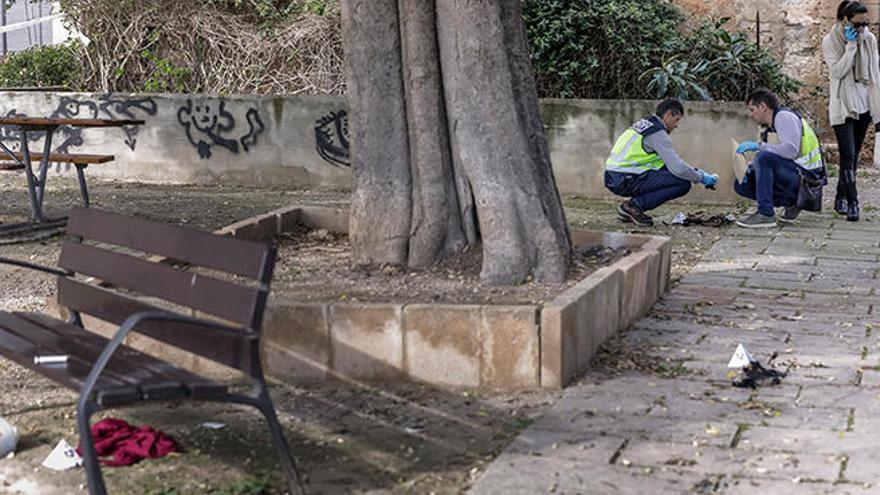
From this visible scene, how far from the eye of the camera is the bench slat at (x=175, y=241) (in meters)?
5.02

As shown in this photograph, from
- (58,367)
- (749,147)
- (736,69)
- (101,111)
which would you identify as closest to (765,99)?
(749,147)

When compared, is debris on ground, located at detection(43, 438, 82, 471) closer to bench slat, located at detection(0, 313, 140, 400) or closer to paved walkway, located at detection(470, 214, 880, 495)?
bench slat, located at detection(0, 313, 140, 400)

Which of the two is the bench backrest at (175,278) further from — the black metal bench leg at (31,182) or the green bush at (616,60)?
the green bush at (616,60)

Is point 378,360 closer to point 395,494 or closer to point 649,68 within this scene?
point 395,494

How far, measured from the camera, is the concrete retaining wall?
1331 centimetres

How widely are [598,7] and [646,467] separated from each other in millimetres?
9878

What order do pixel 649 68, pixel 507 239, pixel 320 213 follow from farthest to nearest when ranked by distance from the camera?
1. pixel 649 68
2. pixel 320 213
3. pixel 507 239

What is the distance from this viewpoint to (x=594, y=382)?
643 centimetres

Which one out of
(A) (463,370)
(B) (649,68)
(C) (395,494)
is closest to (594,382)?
(A) (463,370)

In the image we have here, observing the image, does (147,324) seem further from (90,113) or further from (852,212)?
(90,113)

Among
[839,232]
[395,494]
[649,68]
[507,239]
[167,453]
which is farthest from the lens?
[649,68]

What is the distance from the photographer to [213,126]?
1440cm

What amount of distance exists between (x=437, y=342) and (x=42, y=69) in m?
11.5

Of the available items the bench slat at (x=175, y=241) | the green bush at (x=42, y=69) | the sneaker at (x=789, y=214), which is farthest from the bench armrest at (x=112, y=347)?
the green bush at (x=42, y=69)
